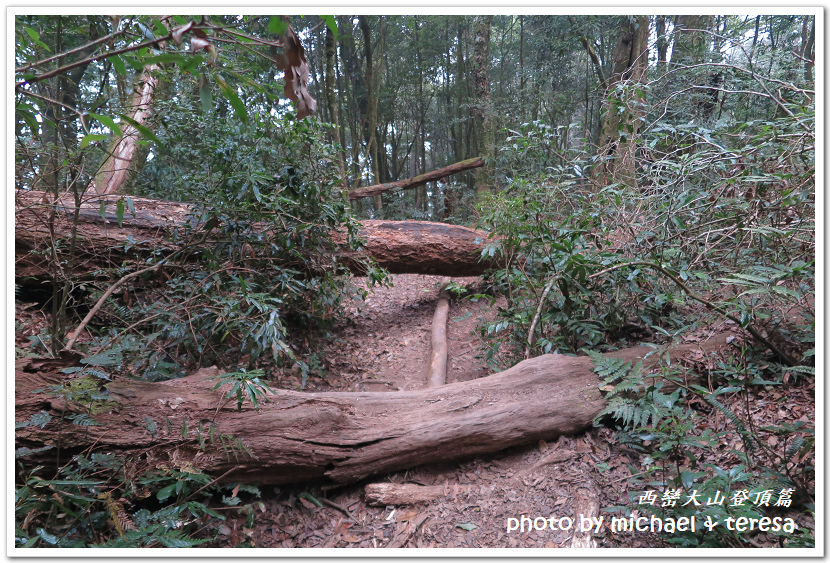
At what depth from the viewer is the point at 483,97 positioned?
328 inches

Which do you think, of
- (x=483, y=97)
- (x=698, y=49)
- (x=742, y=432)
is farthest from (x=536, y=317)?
(x=483, y=97)

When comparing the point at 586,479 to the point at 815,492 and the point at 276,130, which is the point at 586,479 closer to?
the point at 815,492

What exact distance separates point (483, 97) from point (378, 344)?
607cm

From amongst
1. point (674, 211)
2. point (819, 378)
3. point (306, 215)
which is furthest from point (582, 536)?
point (306, 215)

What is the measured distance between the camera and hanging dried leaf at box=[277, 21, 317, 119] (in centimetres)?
120

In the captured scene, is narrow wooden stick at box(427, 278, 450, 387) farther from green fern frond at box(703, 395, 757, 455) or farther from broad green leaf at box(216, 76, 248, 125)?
broad green leaf at box(216, 76, 248, 125)

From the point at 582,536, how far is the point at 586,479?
41 centimetres

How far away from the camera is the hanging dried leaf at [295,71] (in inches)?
47.1

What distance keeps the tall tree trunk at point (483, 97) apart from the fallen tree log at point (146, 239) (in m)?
3.20

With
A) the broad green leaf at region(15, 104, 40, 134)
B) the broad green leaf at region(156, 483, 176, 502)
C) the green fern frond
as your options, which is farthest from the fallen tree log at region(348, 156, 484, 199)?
the green fern frond

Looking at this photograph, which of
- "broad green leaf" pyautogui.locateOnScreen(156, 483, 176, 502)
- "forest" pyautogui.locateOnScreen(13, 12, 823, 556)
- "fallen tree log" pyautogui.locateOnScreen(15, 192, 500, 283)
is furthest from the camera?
"fallen tree log" pyautogui.locateOnScreen(15, 192, 500, 283)

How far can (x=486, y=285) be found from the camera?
5645 mm

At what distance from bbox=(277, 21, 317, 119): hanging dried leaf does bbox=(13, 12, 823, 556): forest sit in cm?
1
